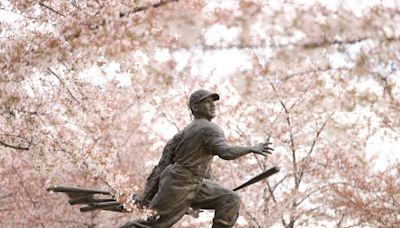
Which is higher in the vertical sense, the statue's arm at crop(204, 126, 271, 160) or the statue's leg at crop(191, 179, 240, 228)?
the statue's arm at crop(204, 126, 271, 160)

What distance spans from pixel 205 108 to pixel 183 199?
1.05 meters

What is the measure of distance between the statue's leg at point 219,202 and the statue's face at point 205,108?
0.78 meters

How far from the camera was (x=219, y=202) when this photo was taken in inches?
272

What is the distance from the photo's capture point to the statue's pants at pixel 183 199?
6.84m

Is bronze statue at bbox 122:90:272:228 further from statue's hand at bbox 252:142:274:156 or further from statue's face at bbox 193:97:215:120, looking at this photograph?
statue's hand at bbox 252:142:274:156

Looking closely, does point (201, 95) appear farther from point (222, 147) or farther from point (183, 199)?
point (183, 199)

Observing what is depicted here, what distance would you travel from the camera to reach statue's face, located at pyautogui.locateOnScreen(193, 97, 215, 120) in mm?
6938

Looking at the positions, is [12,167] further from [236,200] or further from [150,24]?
[150,24]

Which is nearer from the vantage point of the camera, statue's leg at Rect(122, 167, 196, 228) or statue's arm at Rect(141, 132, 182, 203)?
statue's leg at Rect(122, 167, 196, 228)

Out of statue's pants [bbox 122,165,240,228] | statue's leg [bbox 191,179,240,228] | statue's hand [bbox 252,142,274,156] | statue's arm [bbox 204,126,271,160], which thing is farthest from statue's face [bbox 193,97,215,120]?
statue's hand [bbox 252,142,274,156]

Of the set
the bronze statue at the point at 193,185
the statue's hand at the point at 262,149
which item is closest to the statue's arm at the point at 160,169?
the bronze statue at the point at 193,185

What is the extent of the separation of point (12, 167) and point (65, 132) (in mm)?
12256

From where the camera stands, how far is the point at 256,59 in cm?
1480

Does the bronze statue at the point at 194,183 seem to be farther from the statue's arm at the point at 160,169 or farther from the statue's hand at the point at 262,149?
the statue's hand at the point at 262,149
